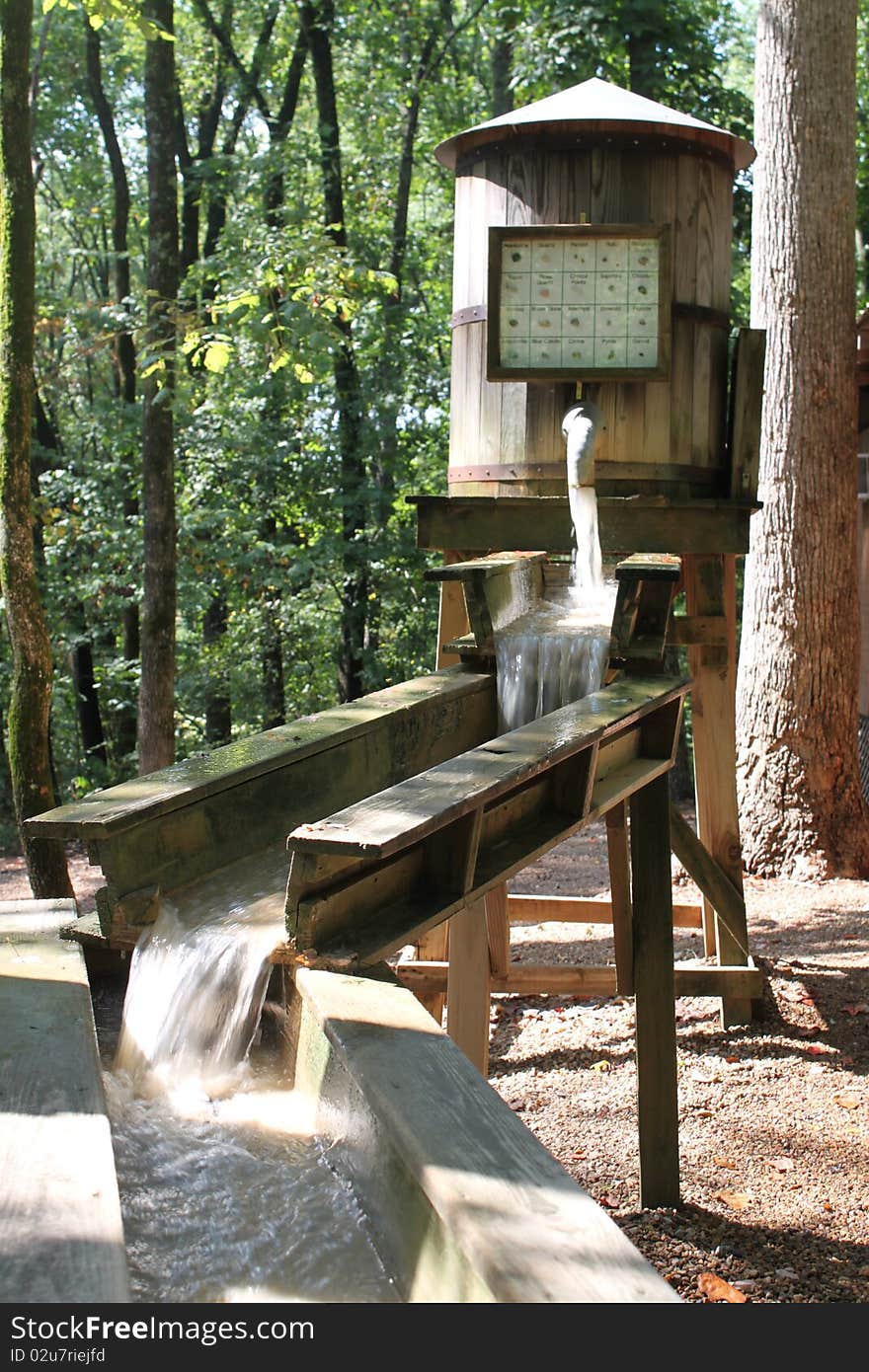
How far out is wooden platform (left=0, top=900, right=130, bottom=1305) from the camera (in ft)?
6.39

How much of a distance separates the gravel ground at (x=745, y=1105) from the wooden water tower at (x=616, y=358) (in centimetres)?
49

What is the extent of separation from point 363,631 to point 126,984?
1235cm

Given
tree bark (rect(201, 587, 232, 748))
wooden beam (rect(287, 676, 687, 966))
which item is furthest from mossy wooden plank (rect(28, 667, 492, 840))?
tree bark (rect(201, 587, 232, 748))

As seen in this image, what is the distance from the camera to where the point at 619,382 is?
244 inches

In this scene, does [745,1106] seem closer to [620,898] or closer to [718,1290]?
[620,898]

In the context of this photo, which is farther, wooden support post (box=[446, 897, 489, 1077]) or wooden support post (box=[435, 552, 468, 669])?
wooden support post (box=[435, 552, 468, 669])

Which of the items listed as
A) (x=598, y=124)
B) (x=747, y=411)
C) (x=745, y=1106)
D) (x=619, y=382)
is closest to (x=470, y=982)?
(x=745, y=1106)

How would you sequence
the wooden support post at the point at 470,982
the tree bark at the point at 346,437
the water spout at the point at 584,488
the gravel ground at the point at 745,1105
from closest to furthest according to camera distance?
the gravel ground at the point at 745,1105 < the wooden support post at the point at 470,982 < the water spout at the point at 584,488 < the tree bark at the point at 346,437

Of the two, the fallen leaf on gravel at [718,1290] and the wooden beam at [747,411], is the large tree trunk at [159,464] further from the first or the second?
the fallen leaf on gravel at [718,1290]

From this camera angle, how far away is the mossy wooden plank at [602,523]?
612cm

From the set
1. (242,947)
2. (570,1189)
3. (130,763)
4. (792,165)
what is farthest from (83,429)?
(570,1189)

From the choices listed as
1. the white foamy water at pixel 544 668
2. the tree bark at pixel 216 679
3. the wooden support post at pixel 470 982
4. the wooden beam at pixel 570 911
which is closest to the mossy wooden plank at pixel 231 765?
the white foamy water at pixel 544 668

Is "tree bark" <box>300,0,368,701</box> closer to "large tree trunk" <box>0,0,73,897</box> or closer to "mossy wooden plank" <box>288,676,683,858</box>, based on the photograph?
"large tree trunk" <box>0,0,73,897</box>

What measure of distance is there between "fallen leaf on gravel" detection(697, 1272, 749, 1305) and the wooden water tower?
84.2 inches
